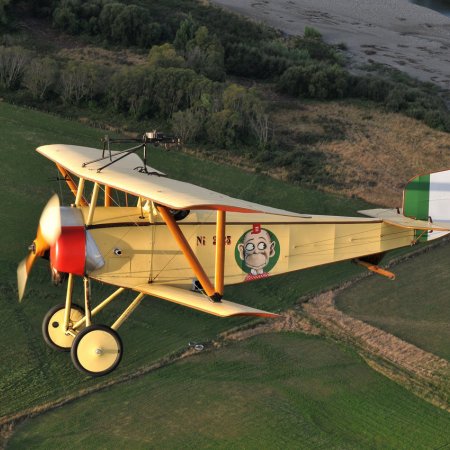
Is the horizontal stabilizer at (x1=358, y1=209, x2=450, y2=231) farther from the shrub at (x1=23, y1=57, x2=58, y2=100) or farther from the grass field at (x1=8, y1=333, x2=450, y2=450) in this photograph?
the shrub at (x1=23, y1=57, x2=58, y2=100)

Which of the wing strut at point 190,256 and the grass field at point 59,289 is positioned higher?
the wing strut at point 190,256

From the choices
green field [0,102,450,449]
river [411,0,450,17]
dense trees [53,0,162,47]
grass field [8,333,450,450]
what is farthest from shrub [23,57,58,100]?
river [411,0,450,17]

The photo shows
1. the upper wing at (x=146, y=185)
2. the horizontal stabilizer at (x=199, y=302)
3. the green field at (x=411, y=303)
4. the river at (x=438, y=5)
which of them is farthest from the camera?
the river at (x=438, y=5)

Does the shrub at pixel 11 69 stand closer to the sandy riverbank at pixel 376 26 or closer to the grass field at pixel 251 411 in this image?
the grass field at pixel 251 411

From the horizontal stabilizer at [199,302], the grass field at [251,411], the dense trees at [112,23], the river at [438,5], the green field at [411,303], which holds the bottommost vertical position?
Result: the grass field at [251,411]

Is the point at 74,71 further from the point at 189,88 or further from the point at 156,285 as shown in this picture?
the point at 156,285

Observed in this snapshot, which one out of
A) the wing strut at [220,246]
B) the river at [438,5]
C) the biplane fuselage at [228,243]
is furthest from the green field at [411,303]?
the river at [438,5]
